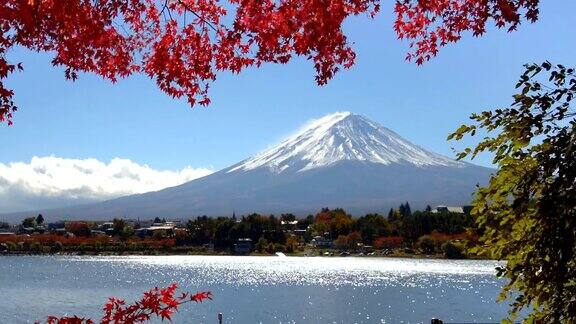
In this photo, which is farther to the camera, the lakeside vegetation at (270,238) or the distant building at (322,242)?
the distant building at (322,242)

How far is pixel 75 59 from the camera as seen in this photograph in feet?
18.7

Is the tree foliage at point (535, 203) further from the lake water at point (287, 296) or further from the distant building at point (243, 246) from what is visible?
the distant building at point (243, 246)

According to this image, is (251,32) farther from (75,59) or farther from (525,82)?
(525,82)

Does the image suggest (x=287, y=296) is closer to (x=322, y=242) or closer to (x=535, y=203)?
(x=535, y=203)

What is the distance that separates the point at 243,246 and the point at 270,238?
14.2ft

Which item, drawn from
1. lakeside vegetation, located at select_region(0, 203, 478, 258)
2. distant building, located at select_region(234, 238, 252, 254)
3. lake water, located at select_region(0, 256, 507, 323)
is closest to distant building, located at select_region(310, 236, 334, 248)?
lakeside vegetation, located at select_region(0, 203, 478, 258)

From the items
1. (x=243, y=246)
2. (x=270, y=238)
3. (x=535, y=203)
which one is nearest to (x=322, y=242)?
(x=270, y=238)

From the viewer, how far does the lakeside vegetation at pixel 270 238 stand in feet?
319

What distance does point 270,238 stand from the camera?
4385 inches

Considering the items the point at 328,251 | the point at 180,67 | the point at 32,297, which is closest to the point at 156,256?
the point at 328,251

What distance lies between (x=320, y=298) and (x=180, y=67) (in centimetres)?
4090

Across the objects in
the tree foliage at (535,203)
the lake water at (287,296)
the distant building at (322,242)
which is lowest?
the lake water at (287,296)

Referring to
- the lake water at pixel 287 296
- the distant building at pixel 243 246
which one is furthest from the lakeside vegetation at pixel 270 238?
the lake water at pixel 287 296

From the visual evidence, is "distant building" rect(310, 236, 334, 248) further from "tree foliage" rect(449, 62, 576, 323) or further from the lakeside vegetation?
"tree foliage" rect(449, 62, 576, 323)
